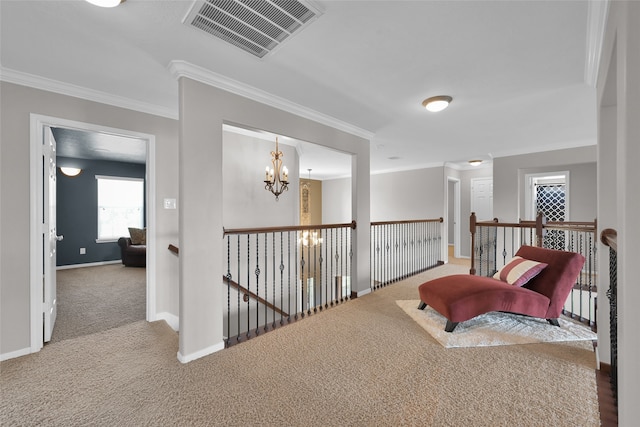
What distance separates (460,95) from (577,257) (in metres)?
1.90

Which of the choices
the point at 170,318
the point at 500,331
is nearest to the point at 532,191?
the point at 500,331

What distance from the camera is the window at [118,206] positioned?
6.71 meters

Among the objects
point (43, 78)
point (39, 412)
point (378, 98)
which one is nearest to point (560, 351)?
point (378, 98)

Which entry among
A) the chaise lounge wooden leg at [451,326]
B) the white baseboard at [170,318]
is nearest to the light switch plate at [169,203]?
the white baseboard at [170,318]

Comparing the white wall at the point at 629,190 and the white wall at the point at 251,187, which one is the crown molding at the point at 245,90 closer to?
the white wall at the point at 251,187

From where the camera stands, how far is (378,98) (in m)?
2.87

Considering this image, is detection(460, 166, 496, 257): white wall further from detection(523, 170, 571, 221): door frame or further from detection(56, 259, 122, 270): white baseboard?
detection(56, 259, 122, 270): white baseboard

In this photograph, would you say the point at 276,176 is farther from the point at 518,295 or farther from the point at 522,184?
the point at 522,184

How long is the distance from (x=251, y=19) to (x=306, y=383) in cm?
237

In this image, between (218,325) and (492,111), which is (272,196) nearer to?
(218,325)

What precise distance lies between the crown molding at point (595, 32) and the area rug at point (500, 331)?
2.24m

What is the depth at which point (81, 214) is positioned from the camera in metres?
6.39

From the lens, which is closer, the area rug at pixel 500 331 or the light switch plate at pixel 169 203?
the area rug at pixel 500 331

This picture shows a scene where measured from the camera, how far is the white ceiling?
1.63 m
